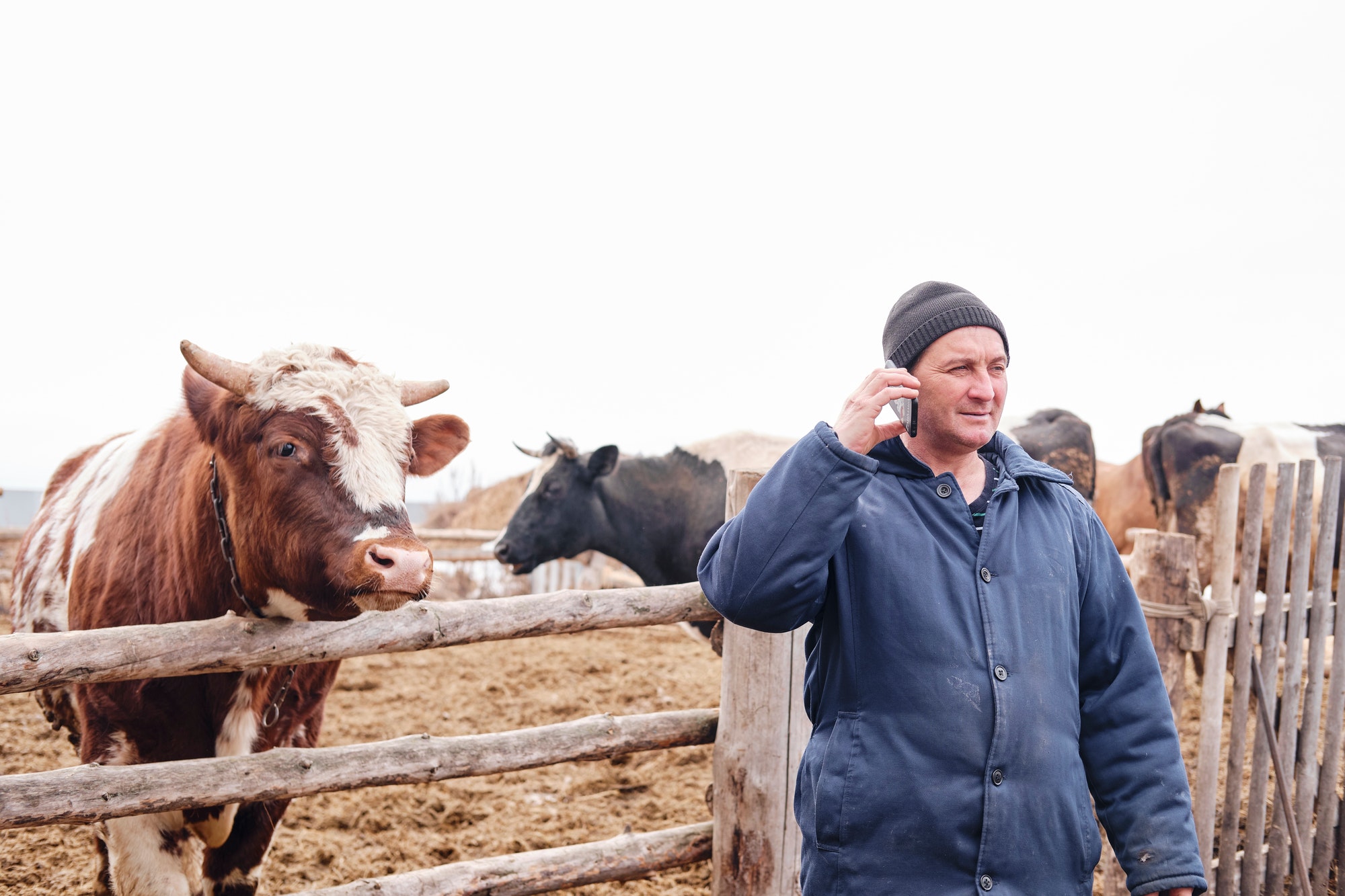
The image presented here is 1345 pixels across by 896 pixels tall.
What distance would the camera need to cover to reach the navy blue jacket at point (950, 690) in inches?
62.7

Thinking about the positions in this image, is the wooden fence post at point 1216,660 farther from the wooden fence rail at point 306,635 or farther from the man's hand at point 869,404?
the man's hand at point 869,404

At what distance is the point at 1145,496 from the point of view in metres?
9.20

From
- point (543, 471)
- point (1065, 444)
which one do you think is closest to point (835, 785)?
point (543, 471)

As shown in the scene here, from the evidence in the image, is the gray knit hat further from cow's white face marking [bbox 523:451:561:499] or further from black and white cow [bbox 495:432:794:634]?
cow's white face marking [bbox 523:451:561:499]

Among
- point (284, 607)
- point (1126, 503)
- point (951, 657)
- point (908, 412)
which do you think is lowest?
point (1126, 503)

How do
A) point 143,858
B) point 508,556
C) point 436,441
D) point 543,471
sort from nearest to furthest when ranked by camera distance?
point 143,858 < point 436,441 < point 508,556 < point 543,471

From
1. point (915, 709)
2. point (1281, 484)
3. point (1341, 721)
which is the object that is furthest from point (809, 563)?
point (1341, 721)

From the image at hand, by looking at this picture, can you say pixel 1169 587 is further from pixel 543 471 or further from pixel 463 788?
pixel 543 471

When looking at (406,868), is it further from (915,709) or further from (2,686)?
(915,709)

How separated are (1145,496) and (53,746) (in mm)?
9859

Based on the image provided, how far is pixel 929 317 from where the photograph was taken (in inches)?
71.8

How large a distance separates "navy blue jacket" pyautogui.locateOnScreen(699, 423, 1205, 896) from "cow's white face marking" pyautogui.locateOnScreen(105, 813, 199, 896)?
6.44ft

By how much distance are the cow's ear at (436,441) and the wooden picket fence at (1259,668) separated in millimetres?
2547

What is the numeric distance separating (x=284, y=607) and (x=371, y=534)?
1.33ft
